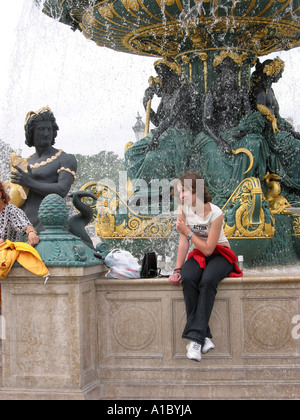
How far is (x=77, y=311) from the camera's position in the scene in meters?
4.51

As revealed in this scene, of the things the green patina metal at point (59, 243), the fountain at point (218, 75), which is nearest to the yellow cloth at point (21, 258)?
the green patina metal at point (59, 243)

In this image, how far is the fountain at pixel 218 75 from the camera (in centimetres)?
755

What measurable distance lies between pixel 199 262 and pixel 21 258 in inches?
50.2

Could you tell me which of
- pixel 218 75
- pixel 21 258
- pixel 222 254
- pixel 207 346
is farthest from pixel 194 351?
pixel 218 75

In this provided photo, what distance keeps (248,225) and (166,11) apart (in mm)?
2744

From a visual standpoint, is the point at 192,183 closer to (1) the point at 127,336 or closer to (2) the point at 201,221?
(2) the point at 201,221

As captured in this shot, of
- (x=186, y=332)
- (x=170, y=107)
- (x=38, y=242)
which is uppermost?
(x=170, y=107)

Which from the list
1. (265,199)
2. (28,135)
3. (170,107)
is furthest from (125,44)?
(28,135)

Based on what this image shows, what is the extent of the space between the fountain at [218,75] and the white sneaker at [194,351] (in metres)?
3.07

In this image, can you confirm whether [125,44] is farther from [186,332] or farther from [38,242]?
[186,332]

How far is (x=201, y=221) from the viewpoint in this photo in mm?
4812

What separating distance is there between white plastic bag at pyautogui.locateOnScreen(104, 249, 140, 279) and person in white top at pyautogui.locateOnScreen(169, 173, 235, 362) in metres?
0.38

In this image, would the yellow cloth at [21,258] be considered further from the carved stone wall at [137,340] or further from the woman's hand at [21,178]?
the woman's hand at [21,178]

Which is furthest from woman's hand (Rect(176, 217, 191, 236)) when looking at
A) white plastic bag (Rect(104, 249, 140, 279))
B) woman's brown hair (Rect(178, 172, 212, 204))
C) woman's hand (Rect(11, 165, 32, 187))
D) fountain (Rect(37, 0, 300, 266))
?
fountain (Rect(37, 0, 300, 266))
